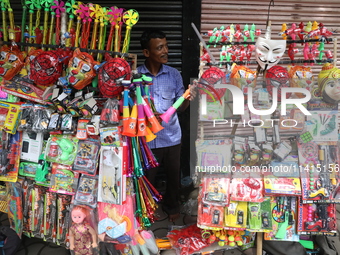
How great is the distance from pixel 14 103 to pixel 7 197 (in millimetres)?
871

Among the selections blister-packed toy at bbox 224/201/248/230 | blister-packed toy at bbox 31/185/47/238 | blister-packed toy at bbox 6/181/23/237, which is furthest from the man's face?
blister-packed toy at bbox 6/181/23/237

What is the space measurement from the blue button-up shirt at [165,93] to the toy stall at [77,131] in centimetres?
43

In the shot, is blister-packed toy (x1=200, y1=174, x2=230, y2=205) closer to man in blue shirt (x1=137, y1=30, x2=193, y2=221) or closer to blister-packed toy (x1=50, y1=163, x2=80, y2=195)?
man in blue shirt (x1=137, y1=30, x2=193, y2=221)

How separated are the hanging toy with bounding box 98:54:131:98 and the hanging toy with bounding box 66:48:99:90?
10 cm

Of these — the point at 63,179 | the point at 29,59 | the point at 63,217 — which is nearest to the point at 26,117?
the point at 29,59

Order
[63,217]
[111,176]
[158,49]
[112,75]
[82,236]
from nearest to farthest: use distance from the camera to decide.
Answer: [112,75] < [111,176] < [82,236] < [63,217] < [158,49]

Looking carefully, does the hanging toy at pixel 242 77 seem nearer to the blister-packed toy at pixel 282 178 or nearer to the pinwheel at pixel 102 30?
the blister-packed toy at pixel 282 178

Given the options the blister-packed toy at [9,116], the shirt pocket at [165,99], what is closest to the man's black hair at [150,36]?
the shirt pocket at [165,99]

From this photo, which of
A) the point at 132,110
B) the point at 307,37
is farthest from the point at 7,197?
the point at 307,37

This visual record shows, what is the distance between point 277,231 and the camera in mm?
2381

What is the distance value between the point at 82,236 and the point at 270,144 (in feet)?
5.49

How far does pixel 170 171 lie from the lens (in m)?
3.16

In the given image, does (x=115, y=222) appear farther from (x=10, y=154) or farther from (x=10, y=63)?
(x=10, y=63)

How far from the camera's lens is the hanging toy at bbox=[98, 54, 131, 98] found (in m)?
2.24
